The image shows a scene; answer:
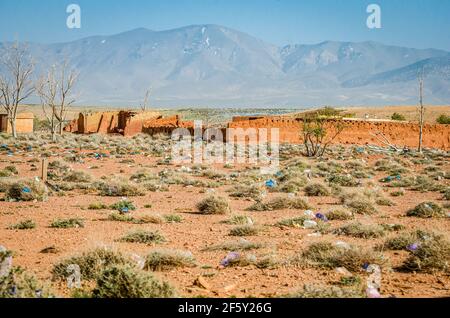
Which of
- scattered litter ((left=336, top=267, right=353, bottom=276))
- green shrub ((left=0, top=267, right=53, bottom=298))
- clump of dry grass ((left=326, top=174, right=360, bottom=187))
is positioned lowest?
clump of dry grass ((left=326, top=174, right=360, bottom=187))

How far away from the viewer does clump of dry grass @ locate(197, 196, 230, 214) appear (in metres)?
12.0

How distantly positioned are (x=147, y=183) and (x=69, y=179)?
2.85 meters

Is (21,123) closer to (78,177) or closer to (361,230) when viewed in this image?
(78,177)

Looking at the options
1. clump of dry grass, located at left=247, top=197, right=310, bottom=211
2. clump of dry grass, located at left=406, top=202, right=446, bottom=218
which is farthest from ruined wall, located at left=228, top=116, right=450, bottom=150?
clump of dry grass, located at left=406, top=202, right=446, bottom=218

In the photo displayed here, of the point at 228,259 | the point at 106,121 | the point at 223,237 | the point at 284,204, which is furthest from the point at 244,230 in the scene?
the point at 106,121

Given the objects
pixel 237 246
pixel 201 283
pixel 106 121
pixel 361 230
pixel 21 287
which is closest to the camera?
pixel 21 287

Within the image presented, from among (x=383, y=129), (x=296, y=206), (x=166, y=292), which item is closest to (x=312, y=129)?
(x=383, y=129)

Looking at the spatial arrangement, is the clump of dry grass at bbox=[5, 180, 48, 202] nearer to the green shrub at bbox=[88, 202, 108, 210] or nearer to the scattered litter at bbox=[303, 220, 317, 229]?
the green shrub at bbox=[88, 202, 108, 210]

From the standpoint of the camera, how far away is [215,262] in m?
7.26

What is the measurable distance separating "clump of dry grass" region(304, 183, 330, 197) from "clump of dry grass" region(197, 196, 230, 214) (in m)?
4.21

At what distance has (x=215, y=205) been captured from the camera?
1199 centimetres

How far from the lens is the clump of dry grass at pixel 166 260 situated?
22.1 feet

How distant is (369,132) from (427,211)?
32112 mm
